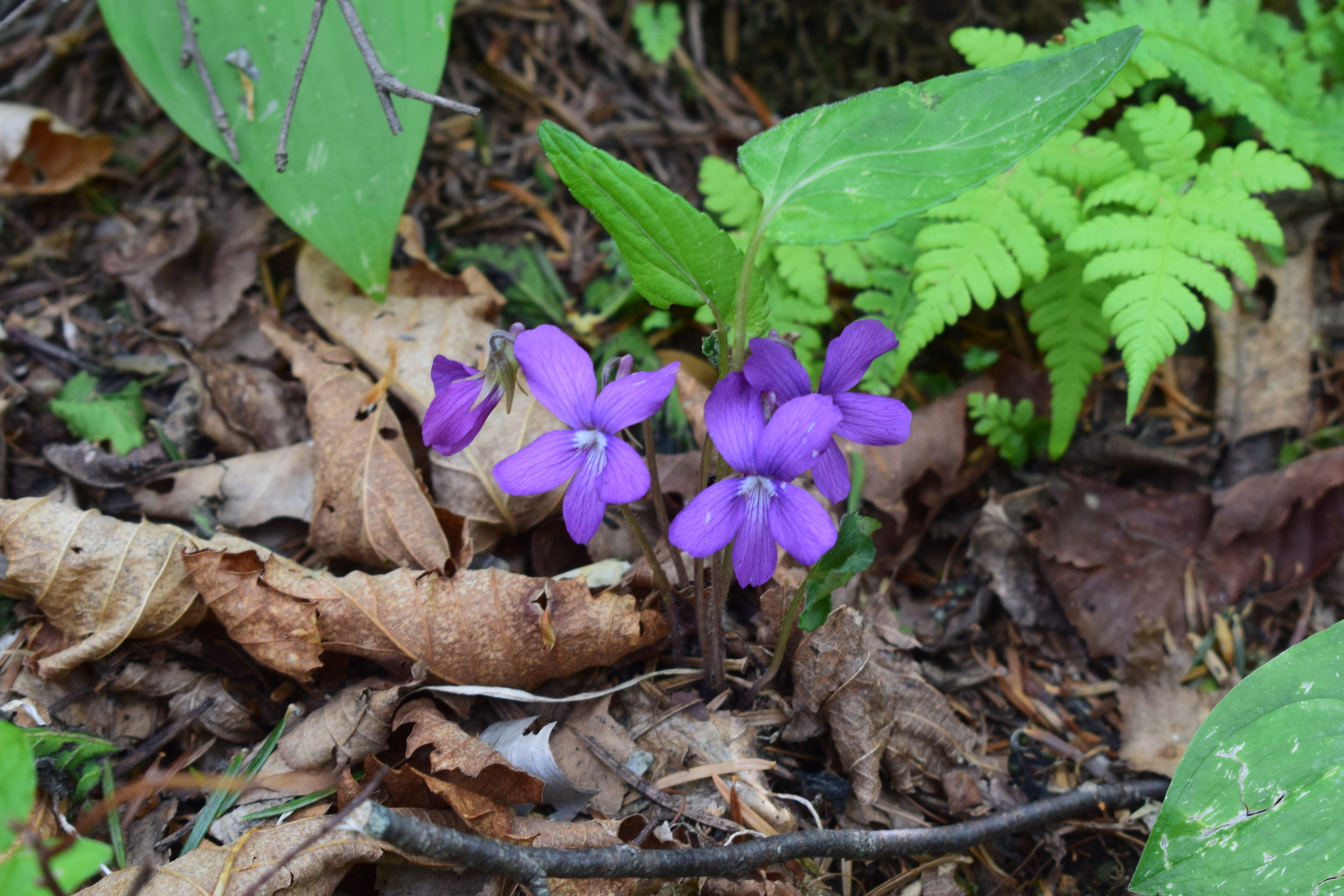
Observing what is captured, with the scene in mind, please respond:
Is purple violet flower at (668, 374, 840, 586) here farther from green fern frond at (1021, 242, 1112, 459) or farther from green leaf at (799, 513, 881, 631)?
green fern frond at (1021, 242, 1112, 459)

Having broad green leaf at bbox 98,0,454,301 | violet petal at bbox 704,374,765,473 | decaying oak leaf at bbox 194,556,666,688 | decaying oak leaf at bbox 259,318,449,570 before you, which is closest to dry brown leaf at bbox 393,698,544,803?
decaying oak leaf at bbox 194,556,666,688

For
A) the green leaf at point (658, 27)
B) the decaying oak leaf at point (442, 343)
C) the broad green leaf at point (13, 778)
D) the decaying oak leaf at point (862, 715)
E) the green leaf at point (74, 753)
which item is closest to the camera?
the broad green leaf at point (13, 778)

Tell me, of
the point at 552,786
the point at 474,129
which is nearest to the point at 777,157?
the point at 552,786

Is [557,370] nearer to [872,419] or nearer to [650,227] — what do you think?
[650,227]

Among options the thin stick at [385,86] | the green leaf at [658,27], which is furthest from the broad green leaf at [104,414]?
the green leaf at [658,27]

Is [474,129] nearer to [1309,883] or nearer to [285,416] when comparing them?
[285,416]

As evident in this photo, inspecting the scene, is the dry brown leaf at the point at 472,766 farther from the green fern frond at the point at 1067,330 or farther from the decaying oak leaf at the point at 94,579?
the green fern frond at the point at 1067,330
